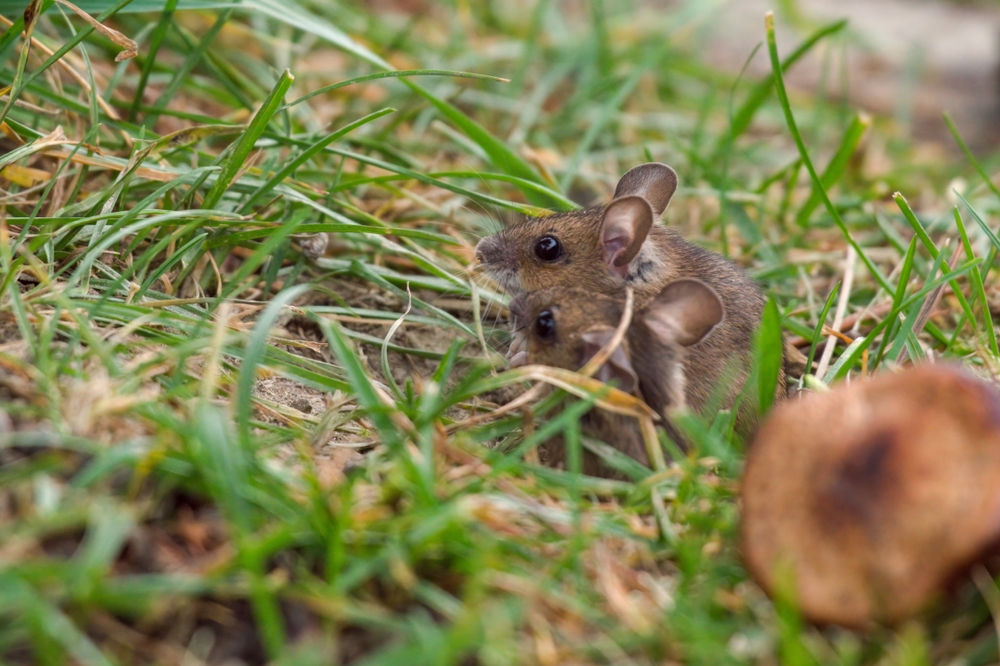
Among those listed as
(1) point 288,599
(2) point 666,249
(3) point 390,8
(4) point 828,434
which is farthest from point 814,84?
(1) point 288,599

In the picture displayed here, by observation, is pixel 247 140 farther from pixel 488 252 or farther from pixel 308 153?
pixel 488 252

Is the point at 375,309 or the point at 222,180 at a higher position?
the point at 222,180

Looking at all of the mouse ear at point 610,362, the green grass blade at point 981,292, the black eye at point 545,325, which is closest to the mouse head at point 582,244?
the black eye at point 545,325

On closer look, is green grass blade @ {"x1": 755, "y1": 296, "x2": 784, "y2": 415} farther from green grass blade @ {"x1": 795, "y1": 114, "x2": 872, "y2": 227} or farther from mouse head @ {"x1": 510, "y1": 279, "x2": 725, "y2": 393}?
green grass blade @ {"x1": 795, "y1": 114, "x2": 872, "y2": 227}

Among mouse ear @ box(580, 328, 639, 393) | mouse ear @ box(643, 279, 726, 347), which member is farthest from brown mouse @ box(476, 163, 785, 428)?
mouse ear @ box(580, 328, 639, 393)

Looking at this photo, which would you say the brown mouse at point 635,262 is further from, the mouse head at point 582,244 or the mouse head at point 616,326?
the mouse head at point 616,326

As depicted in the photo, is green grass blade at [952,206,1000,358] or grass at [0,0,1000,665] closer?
grass at [0,0,1000,665]

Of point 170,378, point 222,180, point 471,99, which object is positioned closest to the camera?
point 170,378

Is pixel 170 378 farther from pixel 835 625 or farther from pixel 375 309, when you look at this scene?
pixel 835 625

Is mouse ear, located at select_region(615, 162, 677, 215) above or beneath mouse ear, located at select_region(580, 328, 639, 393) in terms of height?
above
